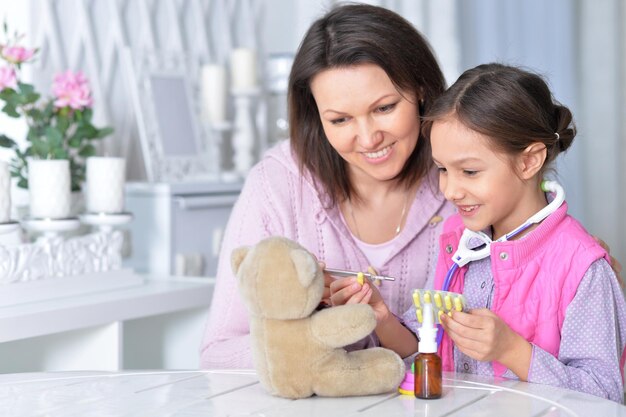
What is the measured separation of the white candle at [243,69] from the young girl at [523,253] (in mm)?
1406

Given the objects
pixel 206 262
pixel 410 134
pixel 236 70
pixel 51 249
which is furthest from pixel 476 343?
pixel 236 70

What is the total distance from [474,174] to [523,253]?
0.43 ft

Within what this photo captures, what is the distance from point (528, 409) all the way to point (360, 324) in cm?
21

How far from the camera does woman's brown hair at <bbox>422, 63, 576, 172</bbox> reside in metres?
1.37

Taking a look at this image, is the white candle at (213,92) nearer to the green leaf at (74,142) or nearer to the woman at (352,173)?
the green leaf at (74,142)

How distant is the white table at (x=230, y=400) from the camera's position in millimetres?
1085

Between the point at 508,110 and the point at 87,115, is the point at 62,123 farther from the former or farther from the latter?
the point at 508,110

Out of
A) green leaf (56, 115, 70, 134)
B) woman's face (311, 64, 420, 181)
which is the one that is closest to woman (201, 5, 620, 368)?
woman's face (311, 64, 420, 181)

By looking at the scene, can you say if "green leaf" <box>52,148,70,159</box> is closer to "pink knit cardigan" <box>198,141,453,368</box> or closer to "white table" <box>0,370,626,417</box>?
"pink knit cardigan" <box>198,141,453,368</box>

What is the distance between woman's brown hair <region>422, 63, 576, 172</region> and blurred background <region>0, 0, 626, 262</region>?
133 centimetres

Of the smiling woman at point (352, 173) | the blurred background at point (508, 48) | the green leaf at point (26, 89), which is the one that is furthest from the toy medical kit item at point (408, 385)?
the blurred background at point (508, 48)

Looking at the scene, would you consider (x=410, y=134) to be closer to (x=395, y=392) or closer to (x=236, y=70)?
(x=395, y=392)

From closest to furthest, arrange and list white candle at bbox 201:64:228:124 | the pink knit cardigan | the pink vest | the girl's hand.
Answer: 1. the girl's hand
2. the pink vest
3. the pink knit cardigan
4. white candle at bbox 201:64:228:124

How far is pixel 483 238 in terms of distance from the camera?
4.76 feet
